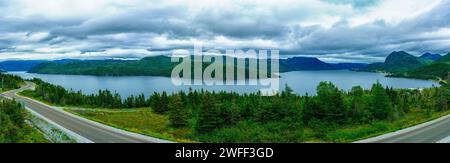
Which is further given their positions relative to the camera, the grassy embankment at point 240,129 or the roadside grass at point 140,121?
the roadside grass at point 140,121

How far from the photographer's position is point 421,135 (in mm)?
28312

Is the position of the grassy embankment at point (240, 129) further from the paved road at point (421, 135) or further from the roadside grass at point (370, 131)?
the paved road at point (421, 135)

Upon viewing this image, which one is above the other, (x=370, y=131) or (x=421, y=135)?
(x=421, y=135)

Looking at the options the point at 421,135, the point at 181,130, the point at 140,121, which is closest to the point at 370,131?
the point at 421,135

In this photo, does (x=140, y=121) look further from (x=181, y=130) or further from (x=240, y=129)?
(x=240, y=129)

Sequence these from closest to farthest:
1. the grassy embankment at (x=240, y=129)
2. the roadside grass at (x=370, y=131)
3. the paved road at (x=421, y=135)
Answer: the paved road at (x=421, y=135), the roadside grass at (x=370, y=131), the grassy embankment at (x=240, y=129)

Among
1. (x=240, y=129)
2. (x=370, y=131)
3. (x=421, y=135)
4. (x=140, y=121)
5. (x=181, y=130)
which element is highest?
(x=421, y=135)

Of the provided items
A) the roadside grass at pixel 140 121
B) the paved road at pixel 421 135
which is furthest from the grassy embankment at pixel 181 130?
the paved road at pixel 421 135

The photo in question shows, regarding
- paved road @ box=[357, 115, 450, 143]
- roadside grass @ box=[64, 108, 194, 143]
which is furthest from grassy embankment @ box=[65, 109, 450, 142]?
paved road @ box=[357, 115, 450, 143]

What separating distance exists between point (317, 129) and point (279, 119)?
8778mm

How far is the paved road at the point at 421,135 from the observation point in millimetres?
25625
